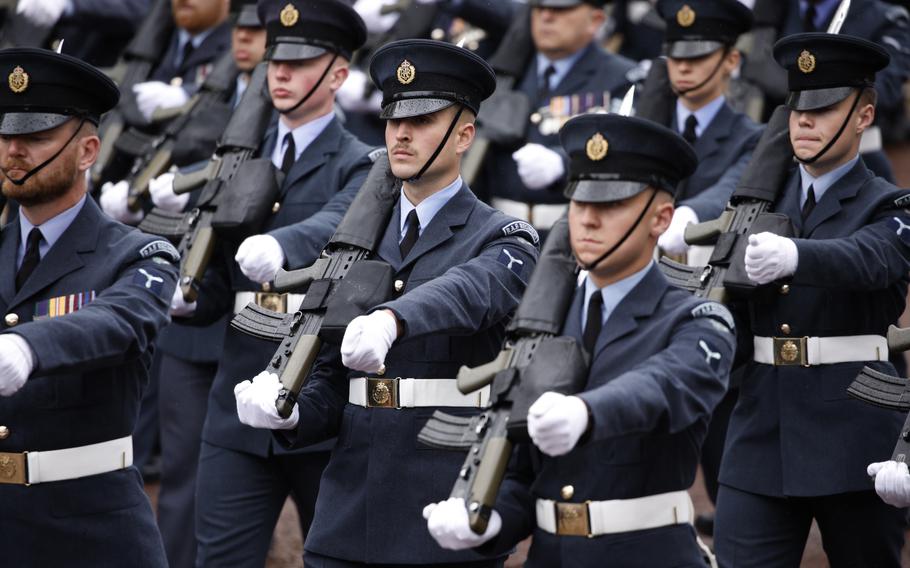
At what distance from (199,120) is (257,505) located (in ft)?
7.40

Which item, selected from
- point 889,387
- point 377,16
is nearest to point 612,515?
point 889,387

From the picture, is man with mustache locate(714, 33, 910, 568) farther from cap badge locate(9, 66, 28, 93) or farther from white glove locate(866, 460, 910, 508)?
cap badge locate(9, 66, 28, 93)

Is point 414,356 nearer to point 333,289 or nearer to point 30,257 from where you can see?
point 333,289

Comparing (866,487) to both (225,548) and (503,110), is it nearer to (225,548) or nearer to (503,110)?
(225,548)

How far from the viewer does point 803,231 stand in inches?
225

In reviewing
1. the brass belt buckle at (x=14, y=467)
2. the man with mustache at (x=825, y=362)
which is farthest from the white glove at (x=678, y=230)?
the brass belt buckle at (x=14, y=467)

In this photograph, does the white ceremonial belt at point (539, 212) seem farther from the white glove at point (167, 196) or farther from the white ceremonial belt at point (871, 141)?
the white glove at point (167, 196)

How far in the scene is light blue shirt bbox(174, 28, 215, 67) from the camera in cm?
873

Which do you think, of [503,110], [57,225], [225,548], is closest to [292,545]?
[225,548]

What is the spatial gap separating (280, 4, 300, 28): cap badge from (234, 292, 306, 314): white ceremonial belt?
105cm

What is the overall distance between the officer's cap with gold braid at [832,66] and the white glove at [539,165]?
7.35 feet

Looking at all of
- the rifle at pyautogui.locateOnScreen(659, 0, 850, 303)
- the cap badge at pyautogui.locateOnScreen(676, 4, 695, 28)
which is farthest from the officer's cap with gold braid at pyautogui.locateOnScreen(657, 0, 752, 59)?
the rifle at pyautogui.locateOnScreen(659, 0, 850, 303)

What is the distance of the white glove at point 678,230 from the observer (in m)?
6.54

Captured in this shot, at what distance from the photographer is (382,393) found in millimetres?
5211
